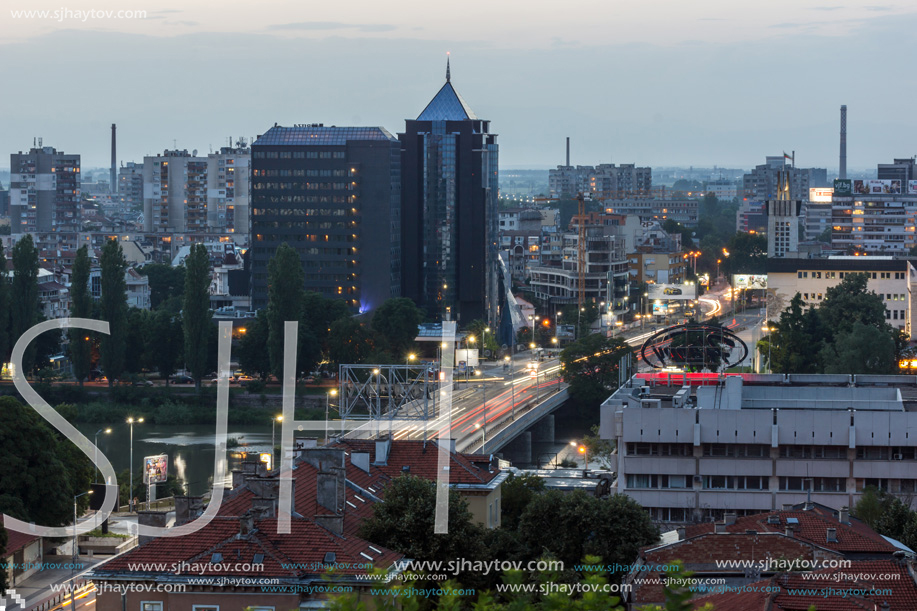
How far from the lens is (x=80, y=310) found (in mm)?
47125

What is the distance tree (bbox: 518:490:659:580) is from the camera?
58.7 feet

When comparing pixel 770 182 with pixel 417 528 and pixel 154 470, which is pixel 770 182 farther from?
pixel 417 528

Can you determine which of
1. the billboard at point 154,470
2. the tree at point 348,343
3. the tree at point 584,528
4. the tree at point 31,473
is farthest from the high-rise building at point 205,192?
the tree at point 584,528

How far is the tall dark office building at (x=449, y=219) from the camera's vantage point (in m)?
62.1

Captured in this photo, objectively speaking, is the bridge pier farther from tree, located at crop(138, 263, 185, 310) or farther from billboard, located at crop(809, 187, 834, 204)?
billboard, located at crop(809, 187, 834, 204)

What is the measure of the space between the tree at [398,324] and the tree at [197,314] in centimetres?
722

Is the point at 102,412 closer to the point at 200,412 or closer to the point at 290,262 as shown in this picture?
the point at 200,412

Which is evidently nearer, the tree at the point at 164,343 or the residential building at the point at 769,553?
the residential building at the point at 769,553

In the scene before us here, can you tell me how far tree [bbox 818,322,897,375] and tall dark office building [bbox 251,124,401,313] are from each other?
2206 cm

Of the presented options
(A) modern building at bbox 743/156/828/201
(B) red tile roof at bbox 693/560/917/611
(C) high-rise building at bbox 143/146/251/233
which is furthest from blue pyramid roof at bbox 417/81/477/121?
(A) modern building at bbox 743/156/828/201

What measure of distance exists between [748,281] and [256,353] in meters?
32.3

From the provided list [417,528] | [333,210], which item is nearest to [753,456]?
[417,528]

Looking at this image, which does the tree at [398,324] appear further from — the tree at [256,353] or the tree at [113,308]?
the tree at [113,308]

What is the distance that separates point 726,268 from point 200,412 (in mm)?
49277
